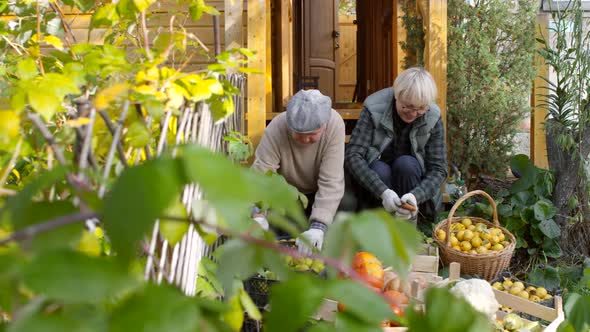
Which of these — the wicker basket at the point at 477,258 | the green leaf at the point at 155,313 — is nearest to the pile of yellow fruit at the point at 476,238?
the wicker basket at the point at 477,258

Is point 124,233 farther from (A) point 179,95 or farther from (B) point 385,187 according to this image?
(B) point 385,187

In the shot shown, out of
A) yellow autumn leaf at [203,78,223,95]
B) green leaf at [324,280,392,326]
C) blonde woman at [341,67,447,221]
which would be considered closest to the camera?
green leaf at [324,280,392,326]

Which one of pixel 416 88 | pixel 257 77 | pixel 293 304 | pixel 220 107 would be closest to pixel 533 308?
pixel 416 88

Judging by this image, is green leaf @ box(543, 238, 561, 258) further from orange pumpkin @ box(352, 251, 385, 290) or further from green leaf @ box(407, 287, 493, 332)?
green leaf @ box(407, 287, 493, 332)

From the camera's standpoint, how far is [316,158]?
4039 mm

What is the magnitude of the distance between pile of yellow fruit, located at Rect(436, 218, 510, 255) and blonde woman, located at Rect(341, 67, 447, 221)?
0.85 ft

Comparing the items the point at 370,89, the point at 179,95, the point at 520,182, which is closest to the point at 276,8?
the point at 370,89

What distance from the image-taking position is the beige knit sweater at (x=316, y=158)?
387cm

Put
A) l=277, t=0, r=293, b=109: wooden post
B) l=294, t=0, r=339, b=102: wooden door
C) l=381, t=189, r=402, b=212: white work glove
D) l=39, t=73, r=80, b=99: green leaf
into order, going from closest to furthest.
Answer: l=39, t=73, r=80, b=99: green leaf
l=381, t=189, r=402, b=212: white work glove
l=277, t=0, r=293, b=109: wooden post
l=294, t=0, r=339, b=102: wooden door

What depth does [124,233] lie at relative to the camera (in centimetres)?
46

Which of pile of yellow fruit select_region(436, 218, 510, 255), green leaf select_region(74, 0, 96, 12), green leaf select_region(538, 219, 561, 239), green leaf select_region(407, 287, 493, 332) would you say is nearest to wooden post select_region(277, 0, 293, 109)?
pile of yellow fruit select_region(436, 218, 510, 255)

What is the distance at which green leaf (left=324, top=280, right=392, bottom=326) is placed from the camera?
53 centimetres

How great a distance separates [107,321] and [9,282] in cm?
8

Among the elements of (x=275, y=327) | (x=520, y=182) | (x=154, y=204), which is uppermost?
(x=154, y=204)
